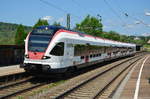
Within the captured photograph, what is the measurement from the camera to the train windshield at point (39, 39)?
16906 mm

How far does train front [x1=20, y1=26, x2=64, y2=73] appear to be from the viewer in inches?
656

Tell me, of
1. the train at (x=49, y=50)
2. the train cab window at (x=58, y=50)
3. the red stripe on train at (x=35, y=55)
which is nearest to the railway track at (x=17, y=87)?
the train at (x=49, y=50)

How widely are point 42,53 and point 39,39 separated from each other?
97 centimetres

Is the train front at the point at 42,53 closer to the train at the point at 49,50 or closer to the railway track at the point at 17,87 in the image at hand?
the train at the point at 49,50

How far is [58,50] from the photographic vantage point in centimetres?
1720

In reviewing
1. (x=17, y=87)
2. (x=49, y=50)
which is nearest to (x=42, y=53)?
(x=49, y=50)

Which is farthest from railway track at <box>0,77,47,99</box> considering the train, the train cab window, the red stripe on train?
the train cab window

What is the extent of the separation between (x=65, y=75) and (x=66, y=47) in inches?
97.3

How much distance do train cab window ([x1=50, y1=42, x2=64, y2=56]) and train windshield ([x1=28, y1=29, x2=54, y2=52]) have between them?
19.8 inches

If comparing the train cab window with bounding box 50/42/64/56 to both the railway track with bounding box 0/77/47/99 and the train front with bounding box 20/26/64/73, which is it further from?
the railway track with bounding box 0/77/47/99

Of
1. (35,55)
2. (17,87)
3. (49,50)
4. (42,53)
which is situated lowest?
(17,87)

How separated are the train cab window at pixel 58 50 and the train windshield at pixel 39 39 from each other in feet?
1.65

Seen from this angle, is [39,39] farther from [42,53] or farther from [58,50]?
[58,50]

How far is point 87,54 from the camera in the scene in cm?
2433
